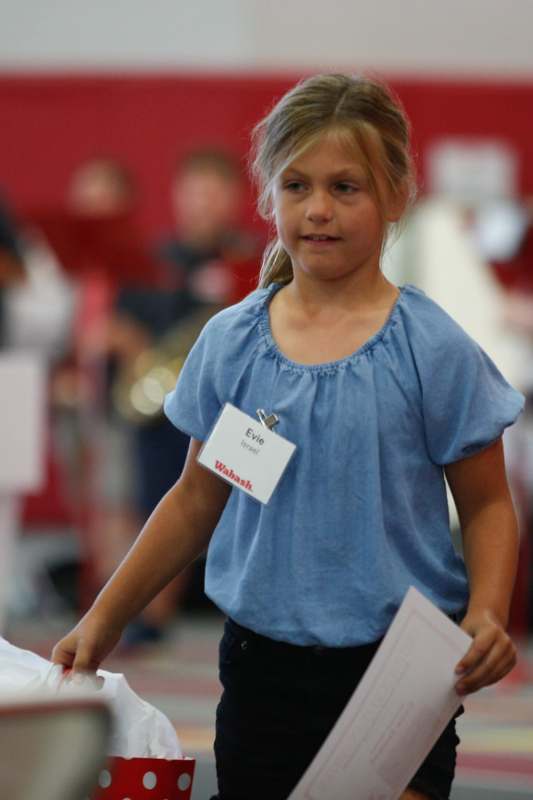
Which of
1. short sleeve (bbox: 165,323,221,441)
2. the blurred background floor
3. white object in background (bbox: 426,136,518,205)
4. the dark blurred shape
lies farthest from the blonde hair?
white object in background (bbox: 426,136,518,205)

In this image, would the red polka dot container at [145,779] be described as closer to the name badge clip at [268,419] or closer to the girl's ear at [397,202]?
the name badge clip at [268,419]

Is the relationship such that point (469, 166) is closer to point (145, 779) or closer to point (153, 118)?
point (153, 118)

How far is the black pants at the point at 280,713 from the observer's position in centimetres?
189

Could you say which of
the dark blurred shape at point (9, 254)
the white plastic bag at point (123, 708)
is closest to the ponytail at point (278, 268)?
the white plastic bag at point (123, 708)

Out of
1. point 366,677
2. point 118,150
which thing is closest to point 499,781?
point 366,677

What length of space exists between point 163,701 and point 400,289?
2.57 meters

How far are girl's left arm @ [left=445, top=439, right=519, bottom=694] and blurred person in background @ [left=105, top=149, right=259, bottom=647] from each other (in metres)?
3.57

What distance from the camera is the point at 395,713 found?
70.3 inches

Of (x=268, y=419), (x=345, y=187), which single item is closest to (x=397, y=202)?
(x=345, y=187)

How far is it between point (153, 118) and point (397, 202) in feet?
22.9

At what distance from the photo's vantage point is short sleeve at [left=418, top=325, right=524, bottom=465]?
6.03 feet

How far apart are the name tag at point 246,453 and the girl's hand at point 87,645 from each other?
0.85ft

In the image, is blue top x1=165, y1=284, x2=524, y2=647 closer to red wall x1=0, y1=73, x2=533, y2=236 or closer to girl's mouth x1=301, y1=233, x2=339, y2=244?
girl's mouth x1=301, y1=233, x2=339, y2=244

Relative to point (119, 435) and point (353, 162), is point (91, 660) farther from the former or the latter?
point (119, 435)
